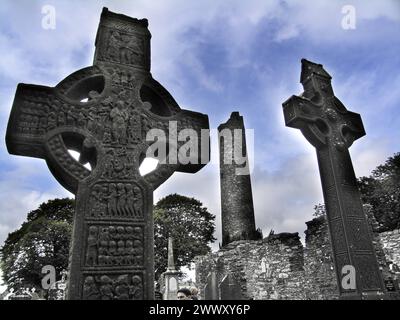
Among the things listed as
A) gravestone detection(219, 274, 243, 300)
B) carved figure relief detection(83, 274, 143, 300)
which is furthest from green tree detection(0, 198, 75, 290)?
carved figure relief detection(83, 274, 143, 300)

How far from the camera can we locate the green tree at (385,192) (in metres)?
24.0

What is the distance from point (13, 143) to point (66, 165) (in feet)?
1.75

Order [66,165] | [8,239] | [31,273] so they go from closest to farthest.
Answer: [66,165]
[31,273]
[8,239]

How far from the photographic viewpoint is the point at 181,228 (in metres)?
28.8

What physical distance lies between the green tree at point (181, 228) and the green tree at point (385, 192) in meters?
14.1

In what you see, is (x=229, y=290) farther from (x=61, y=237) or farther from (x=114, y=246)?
(x=61, y=237)

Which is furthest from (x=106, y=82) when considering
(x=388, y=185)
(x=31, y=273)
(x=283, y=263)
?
(x=388, y=185)

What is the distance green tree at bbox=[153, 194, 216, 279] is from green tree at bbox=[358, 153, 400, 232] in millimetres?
14143

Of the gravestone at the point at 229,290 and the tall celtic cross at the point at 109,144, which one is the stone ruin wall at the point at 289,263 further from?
the tall celtic cross at the point at 109,144

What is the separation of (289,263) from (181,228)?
15.6m

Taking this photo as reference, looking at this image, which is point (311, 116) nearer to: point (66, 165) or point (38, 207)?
point (66, 165)

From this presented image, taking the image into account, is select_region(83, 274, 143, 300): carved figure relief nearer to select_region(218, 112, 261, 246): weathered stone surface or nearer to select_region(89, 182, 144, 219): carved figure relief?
select_region(89, 182, 144, 219): carved figure relief

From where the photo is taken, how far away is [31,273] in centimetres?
2302
